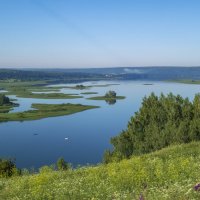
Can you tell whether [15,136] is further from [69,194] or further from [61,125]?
[69,194]

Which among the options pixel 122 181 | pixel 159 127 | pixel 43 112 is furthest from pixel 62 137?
pixel 122 181

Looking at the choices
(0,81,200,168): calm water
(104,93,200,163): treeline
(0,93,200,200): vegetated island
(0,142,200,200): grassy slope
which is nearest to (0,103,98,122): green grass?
(0,81,200,168): calm water

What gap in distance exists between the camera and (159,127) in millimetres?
51469

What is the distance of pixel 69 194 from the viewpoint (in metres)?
13.8

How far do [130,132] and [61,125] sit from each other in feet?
195

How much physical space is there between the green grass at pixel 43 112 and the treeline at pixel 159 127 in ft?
244

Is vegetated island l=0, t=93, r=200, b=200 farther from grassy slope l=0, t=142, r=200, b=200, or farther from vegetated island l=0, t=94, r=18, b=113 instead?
vegetated island l=0, t=94, r=18, b=113

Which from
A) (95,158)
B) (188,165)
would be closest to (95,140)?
(95,158)

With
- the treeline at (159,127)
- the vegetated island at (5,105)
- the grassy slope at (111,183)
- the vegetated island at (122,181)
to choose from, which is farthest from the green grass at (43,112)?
the grassy slope at (111,183)

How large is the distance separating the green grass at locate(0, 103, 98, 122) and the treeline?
74226 millimetres

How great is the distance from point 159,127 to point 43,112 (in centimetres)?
8879

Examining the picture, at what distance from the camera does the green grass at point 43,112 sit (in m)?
125

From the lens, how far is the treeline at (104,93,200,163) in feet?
157

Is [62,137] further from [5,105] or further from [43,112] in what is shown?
[5,105]
